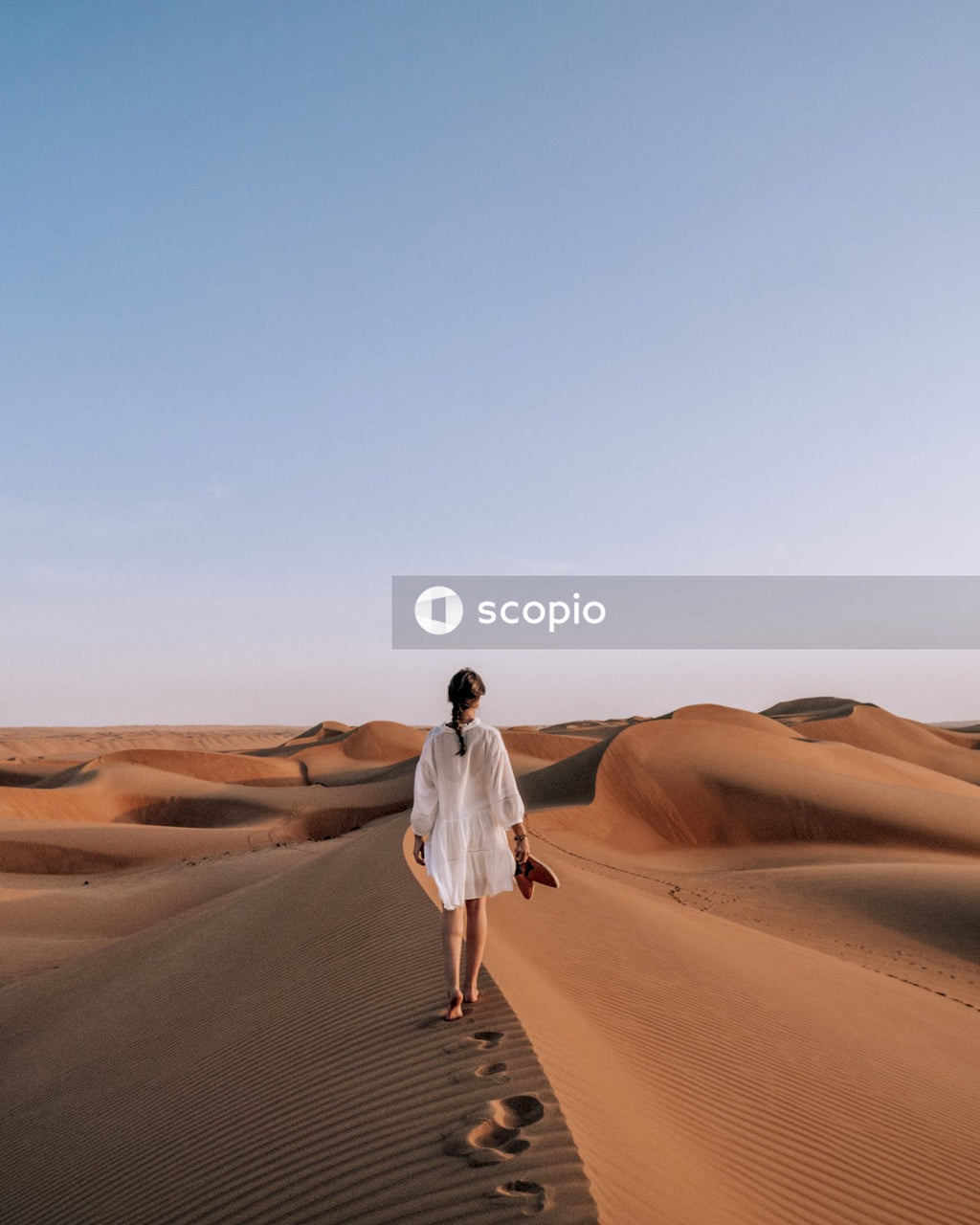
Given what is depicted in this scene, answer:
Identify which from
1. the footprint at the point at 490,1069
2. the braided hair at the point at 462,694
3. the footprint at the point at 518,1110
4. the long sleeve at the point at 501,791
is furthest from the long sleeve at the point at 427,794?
the footprint at the point at 518,1110

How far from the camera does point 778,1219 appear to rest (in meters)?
3.80

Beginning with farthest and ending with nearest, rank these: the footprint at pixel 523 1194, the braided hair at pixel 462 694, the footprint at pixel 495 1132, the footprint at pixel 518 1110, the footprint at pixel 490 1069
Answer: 1. the braided hair at pixel 462 694
2. the footprint at pixel 490 1069
3. the footprint at pixel 518 1110
4. the footprint at pixel 495 1132
5. the footprint at pixel 523 1194

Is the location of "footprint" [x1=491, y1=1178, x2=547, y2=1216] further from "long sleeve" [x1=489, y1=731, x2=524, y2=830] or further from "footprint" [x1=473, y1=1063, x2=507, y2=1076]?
"long sleeve" [x1=489, y1=731, x2=524, y2=830]

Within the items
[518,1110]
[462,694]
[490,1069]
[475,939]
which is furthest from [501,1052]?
[462,694]

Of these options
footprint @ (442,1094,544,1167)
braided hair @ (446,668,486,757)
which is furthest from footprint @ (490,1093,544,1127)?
braided hair @ (446,668,486,757)

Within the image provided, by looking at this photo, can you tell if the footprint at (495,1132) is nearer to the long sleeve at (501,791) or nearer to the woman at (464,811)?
the woman at (464,811)

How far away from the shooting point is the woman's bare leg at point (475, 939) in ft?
17.0

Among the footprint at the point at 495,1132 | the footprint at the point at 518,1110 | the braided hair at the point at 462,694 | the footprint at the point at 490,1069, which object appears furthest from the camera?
the braided hair at the point at 462,694

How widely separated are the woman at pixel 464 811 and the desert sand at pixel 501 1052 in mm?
658

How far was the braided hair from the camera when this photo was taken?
16.5 feet

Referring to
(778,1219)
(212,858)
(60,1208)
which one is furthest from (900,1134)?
(212,858)

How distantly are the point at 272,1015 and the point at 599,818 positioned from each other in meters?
19.6

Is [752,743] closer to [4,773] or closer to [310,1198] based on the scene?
[310,1198]

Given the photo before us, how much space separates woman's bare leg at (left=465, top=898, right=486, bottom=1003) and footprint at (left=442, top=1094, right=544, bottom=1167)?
1.28m
